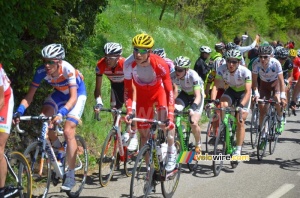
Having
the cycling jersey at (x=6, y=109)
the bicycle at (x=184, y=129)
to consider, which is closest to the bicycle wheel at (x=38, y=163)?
the cycling jersey at (x=6, y=109)

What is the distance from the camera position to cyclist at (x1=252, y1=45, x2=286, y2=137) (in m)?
10.3

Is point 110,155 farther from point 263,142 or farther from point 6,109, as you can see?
point 263,142

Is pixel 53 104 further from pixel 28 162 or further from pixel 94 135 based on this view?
pixel 94 135

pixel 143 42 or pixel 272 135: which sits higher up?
pixel 143 42

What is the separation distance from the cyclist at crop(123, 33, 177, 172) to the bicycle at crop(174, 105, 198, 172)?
0.92m

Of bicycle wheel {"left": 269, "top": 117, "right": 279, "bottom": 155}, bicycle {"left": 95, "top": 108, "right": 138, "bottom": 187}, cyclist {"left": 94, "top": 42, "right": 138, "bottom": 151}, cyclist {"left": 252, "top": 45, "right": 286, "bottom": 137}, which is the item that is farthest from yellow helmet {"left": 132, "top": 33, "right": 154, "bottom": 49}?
bicycle wheel {"left": 269, "top": 117, "right": 279, "bottom": 155}

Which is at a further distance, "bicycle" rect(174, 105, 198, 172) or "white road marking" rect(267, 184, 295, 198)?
"bicycle" rect(174, 105, 198, 172)

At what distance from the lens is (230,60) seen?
30.1 ft

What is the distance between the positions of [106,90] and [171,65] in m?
3.41

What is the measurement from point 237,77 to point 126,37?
9.43 m

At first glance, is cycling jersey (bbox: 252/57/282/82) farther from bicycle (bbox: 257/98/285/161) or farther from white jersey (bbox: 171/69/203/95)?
white jersey (bbox: 171/69/203/95)

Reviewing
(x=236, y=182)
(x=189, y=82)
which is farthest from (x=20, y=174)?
(x=189, y=82)

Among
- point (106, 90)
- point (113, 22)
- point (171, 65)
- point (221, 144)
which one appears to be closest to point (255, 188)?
point (221, 144)

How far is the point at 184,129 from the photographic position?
889 centimetres
